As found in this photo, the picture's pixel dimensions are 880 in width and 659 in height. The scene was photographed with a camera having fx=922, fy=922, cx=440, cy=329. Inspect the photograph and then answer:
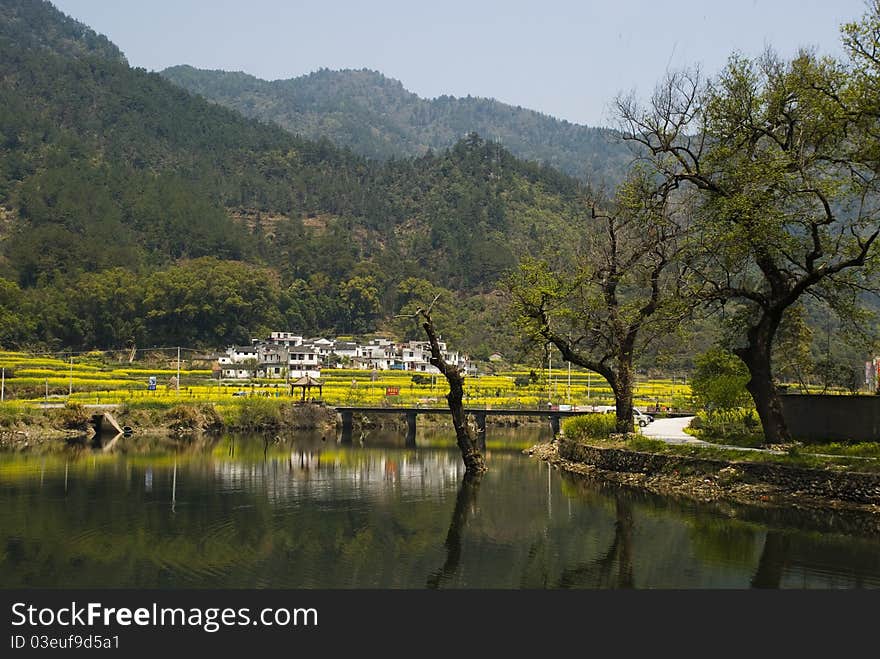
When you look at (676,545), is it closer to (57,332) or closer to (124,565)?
(124,565)

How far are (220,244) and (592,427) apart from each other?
12370 cm

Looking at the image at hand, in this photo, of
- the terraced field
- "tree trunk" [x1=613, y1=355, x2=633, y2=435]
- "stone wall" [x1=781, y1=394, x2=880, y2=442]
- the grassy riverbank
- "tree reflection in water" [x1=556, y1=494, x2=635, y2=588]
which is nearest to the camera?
"tree reflection in water" [x1=556, y1=494, x2=635, y2=588]

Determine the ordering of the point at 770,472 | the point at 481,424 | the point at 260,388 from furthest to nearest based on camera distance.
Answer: the point at 260,388 → the point at 481,424 → the point at 770,472

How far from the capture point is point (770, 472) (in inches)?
1178

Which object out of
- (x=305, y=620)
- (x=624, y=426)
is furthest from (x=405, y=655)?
(x=624, y=426)

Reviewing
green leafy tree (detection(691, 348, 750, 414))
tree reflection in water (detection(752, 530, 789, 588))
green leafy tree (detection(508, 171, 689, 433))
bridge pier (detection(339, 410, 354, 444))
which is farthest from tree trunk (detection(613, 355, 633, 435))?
bridge pier (detection(339, 410, 354, 444))

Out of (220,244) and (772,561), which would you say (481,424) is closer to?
(772,561)

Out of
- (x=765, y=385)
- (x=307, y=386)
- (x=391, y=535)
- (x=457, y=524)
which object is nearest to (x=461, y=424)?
(x=457, y=524)

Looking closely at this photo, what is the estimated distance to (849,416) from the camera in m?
33.8

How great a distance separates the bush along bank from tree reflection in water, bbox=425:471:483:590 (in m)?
5.18

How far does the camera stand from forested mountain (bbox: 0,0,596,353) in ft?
387

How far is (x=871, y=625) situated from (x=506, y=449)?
40834mm

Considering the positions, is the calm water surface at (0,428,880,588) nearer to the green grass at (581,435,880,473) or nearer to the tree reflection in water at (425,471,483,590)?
the tree reflection in water at (425,471,483,590)

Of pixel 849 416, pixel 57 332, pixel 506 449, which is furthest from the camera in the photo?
pixel 57 332
